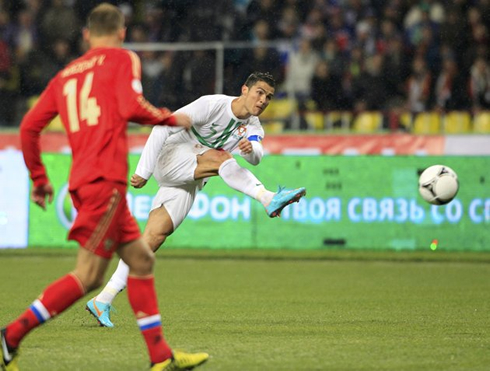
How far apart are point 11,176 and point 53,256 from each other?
1438 mm

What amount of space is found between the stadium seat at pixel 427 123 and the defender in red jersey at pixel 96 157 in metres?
10.6

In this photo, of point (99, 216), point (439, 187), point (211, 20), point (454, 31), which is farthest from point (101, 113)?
point (454, 31)

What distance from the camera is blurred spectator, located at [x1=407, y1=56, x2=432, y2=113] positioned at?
1635cm

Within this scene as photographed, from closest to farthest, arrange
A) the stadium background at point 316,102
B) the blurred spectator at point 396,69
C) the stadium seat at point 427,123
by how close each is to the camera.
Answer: the stadium background at point 316,102, the stadium seat at point 427,123, the blurred spectator at point 396,69

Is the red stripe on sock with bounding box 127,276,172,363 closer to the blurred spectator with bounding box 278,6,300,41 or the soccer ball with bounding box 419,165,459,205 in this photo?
the soccer ball with bounding box 419,165,459,205

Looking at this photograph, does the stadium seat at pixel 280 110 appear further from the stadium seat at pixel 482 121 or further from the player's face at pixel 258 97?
the player's face at pixel 258 97

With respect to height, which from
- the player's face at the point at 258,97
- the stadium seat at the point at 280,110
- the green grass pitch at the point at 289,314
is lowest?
the green grass pitch at the point at 289,314

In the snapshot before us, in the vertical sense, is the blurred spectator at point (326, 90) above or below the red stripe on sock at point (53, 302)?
above

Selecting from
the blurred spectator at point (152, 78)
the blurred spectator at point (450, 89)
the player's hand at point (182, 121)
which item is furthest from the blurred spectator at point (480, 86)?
the player's hand at point (182, 121)

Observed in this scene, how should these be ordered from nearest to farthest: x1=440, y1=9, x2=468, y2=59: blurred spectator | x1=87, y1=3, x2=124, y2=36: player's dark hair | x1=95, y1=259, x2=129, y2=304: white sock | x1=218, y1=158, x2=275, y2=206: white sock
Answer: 1. x1=87, y1=3, x2=124, y2=36: player's dark hair
2. x1=95, y1=259, x2=129, y2=304: white sock
3. x1=218, y1=158, x2=275, y2=206: white sock
4. x1=440, y1=9, x2=468, y2=59: blurred spectator

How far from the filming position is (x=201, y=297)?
974 centimetres

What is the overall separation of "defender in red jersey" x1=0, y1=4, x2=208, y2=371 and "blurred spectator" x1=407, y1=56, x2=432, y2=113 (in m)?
11.1

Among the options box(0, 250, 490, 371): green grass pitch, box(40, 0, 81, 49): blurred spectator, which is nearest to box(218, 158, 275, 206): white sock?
box(0, 250, 490, 371): green grass pitch

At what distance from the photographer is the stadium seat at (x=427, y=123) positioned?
15.8 metres
